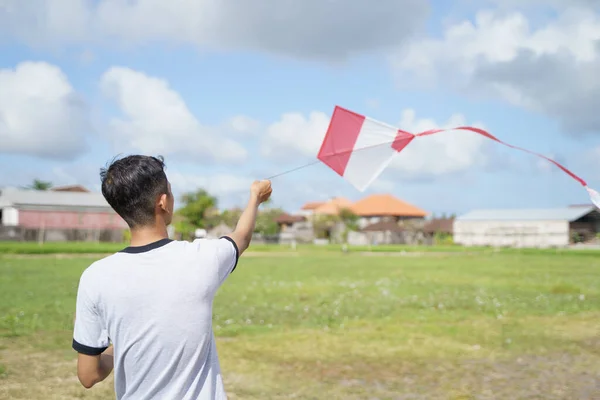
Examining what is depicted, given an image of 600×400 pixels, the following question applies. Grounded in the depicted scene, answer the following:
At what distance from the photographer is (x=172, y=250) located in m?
2.38

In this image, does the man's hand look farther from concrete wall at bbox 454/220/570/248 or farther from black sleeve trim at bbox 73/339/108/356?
concrete wall at bbox 454/220/570/248

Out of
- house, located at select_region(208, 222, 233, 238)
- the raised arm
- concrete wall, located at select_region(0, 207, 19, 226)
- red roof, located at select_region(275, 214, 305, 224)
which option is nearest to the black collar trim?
the raised arm

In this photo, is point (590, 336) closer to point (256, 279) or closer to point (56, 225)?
point (256, 279)

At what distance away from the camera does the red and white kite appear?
4617 mm

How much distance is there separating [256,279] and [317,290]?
4655mm

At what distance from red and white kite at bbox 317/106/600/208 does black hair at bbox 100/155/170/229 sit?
2186mm

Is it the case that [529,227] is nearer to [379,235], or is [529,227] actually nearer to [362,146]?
[379,235]

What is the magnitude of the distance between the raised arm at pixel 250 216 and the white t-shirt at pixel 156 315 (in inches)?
8.0

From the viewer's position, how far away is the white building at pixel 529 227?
7400 centimetres

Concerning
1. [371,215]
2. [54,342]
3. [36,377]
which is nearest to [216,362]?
[36,377]

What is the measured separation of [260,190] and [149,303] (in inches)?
31.3

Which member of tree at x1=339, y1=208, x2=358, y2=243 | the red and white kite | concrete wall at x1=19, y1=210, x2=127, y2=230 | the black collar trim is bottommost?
the black collar trim

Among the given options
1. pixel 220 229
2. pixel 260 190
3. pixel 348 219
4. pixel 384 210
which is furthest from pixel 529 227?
pixel 260 190

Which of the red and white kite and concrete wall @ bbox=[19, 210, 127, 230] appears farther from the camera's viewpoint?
concrete wall @ bbox=[19, 210, 127, 230]
